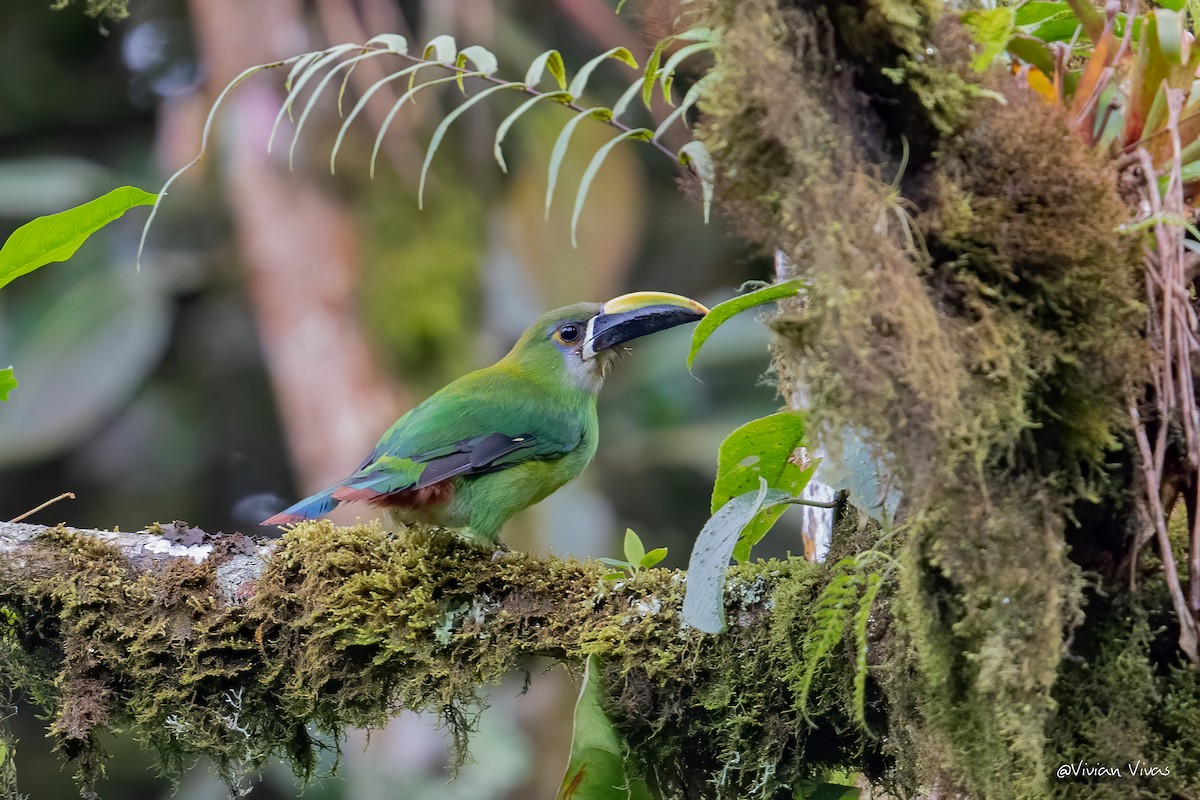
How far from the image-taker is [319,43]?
489cm

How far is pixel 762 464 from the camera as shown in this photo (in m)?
1.94

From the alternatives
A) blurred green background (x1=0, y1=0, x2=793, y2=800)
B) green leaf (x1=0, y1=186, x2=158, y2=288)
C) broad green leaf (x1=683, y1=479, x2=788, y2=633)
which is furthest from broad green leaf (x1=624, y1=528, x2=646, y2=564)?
blurred green background (x1=0, y1=0, x2=793, y2=800)

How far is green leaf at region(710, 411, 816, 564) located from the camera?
188 centimetres

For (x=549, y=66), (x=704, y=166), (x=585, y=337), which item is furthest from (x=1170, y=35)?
(x=585, y=337)

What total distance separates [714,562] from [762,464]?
26 cm

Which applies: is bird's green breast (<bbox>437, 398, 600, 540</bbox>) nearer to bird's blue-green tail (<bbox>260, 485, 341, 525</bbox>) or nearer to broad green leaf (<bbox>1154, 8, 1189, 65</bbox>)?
bird's blue-green tail (<bbox>260, 485, 341, 525</bbox>)

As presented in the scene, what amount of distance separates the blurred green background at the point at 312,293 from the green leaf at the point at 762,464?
2.20 metres

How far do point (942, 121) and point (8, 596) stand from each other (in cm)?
200

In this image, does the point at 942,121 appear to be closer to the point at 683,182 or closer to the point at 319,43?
the point at 683,182

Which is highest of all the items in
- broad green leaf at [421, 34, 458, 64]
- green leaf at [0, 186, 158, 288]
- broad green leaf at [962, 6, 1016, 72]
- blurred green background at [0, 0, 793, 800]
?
broad green leaf at [421, 34, 458, 64]

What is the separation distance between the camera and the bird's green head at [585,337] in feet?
11.1

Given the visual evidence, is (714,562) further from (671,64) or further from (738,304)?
(671,64)

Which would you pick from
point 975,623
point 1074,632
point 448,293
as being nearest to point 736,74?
point 975,623

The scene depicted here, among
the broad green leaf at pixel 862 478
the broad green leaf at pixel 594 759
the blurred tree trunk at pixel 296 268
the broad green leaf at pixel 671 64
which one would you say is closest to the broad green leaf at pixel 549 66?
the broad green leaf at pixel 671 64
